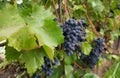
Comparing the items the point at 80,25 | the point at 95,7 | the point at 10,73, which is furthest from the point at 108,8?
the point at 10,73

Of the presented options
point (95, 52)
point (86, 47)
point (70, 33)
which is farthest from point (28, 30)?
point (95, 52)

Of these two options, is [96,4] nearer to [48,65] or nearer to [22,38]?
[48,65]

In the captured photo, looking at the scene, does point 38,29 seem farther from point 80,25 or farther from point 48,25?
point 80,25

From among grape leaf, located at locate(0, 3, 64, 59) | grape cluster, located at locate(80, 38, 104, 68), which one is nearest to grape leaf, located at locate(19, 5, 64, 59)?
grape leaf, located at locate(0, 3, 64, 59)

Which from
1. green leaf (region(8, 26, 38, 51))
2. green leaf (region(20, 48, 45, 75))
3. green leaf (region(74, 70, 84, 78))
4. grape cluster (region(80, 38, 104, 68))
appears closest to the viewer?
green leaf (region(8, 26, 38, 51))

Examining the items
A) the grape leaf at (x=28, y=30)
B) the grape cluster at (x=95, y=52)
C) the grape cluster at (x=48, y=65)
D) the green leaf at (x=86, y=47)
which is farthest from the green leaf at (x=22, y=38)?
the grape cluster at (x=95, y=52)

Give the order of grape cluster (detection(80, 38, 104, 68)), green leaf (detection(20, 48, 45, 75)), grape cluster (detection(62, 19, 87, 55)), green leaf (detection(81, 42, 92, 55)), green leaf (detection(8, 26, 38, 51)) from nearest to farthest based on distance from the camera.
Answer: green leaf (detection(8, 26, 38, 51)) < green leaf (detection(20, 48, 45, 75)) < grape cluster (detection(62, 19, 87, 55)) < green leaf (detection(81, 42, 92, 55)) < grape cluster (detection(80, 38, 104, 68))

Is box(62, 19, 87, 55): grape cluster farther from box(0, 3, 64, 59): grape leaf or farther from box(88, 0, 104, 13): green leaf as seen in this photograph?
box(88, 0, 104, 13): green leaf

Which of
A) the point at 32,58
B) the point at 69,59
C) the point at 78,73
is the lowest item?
the point at 78,73
